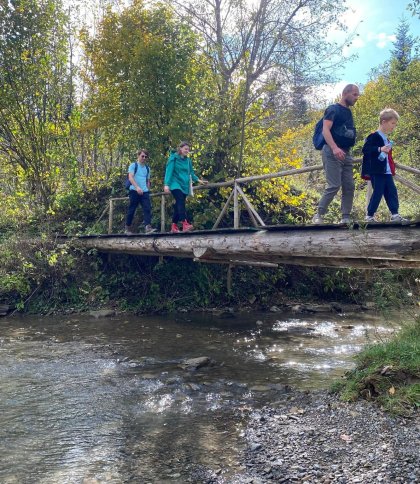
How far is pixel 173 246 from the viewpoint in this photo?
8.53m

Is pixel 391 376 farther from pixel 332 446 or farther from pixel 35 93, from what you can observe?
pixel 35 93

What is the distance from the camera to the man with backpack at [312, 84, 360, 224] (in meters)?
5.73

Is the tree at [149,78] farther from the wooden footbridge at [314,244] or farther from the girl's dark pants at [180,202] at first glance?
the wooden footbridge at [314,244]

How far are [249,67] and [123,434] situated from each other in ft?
30.5

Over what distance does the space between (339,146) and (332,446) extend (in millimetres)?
3853

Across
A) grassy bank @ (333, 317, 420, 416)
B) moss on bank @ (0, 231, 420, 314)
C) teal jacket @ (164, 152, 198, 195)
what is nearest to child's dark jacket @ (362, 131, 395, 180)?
grassy bank @ (333, 317, 420, 416)

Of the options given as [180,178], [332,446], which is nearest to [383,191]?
[332,446]

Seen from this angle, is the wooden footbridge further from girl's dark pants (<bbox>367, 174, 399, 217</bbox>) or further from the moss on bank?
the moss on bank

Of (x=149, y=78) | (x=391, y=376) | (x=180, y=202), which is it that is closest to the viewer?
(x=391, y=376)

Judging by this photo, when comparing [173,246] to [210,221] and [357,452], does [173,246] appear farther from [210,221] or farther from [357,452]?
[357,452]

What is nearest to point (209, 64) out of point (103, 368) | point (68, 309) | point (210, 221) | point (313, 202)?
point (210, 221)

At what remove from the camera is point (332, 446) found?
3.67 metres

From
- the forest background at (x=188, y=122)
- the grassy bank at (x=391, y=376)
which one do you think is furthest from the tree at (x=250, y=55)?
the grassy bank at (x=391, y=376)

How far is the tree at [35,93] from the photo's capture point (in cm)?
1303
